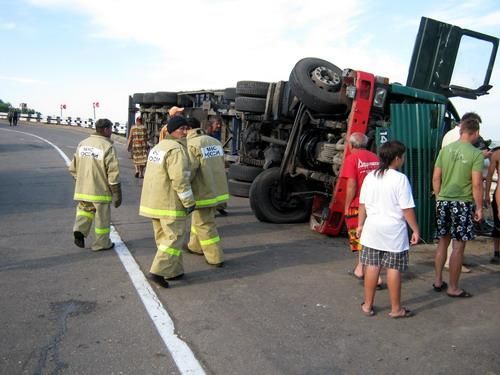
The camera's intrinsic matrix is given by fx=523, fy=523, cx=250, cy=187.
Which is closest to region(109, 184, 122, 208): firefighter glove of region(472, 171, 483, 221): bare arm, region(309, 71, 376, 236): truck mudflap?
region(309, 71, 376, 236): truck mudflap

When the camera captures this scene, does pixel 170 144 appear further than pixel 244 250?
No

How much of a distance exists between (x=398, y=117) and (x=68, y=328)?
14.5ft

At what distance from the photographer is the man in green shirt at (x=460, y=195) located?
15.6 feet

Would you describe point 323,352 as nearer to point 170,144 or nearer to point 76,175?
point 170,144

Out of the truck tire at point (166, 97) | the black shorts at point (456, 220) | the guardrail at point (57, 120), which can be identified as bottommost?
the guardrail at point (57, 120)

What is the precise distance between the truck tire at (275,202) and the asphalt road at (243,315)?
38.5 inches

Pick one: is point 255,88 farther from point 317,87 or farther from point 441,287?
point 441,287

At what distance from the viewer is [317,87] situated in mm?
6961

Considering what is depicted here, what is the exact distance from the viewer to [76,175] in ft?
20.1

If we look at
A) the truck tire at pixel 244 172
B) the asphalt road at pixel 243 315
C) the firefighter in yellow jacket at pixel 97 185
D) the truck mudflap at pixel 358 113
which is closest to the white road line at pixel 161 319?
the asphalt road at pixel 243 315

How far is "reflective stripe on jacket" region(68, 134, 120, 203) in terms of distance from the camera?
19.5 feet

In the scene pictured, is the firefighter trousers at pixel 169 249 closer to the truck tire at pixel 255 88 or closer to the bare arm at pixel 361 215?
the bare arm at pixel 361 215

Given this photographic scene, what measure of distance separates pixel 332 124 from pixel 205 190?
2320mm

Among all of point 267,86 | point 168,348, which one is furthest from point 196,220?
point 267,86
